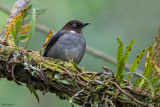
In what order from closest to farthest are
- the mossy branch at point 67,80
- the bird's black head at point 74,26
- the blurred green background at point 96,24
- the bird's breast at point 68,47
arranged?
the mossy branch at point 67,80
the bird's breast at point 68,47
the bird's black head at point 74,26
the blurred green background at point 96,24

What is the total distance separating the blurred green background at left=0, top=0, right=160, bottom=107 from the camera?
27.3 feet

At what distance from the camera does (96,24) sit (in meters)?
9.27

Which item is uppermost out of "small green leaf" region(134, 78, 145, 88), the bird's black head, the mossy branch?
the bird's black head

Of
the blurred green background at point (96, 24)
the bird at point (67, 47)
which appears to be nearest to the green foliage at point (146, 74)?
the bird at point (67, 47)

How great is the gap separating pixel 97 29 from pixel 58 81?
572 cm

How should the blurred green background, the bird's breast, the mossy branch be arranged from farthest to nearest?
the blurred green background < the bird's breast < the mossy branch

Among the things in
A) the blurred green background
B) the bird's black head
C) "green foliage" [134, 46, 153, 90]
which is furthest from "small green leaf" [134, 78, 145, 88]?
the blurred green background

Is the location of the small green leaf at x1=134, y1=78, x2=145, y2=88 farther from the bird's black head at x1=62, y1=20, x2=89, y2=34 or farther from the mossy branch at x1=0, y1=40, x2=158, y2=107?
the bird's black head at x1=62, y1=20, x2=89, y2=34

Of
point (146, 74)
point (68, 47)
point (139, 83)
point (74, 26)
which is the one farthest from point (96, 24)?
point (139, 83)

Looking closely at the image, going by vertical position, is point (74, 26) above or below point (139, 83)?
above

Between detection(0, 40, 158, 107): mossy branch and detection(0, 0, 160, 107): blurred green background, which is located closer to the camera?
detection(0, 40, 158, 107): mossy branch

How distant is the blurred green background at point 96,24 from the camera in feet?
27.3

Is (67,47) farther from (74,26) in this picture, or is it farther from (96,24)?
(96,24)

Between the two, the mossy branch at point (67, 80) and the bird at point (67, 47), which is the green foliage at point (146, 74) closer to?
the mossy branch at point (67, 80)
